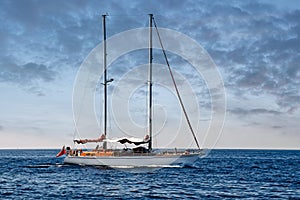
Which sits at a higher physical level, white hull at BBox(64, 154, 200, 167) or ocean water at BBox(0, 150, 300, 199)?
white hull at BBox(64, 154, 200, 167)

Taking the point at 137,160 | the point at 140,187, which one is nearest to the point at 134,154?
the point at 137,160

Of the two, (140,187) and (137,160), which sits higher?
(137,160)

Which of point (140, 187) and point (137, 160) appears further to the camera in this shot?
point (137, 160)

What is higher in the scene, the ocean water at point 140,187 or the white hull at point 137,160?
the white hull at point 137,160

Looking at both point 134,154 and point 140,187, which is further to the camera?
point 134,154

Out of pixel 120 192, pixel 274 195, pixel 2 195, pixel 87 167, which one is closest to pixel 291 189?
pixel 274 195

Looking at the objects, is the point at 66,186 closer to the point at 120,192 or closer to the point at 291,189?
the point at 120,192

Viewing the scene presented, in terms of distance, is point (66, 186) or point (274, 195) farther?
point (66, 186)

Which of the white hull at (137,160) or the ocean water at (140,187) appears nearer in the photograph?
the ocean water at (140,187)

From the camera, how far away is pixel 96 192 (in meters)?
44.3

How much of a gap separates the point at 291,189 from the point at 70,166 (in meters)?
44.0

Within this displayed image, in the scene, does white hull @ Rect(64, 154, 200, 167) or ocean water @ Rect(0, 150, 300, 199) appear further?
white hull @ Rect(64, 154, 200, 167)

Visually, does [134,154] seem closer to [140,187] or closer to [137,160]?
[137,160]

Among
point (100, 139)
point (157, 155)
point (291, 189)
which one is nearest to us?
point (291, 189)
